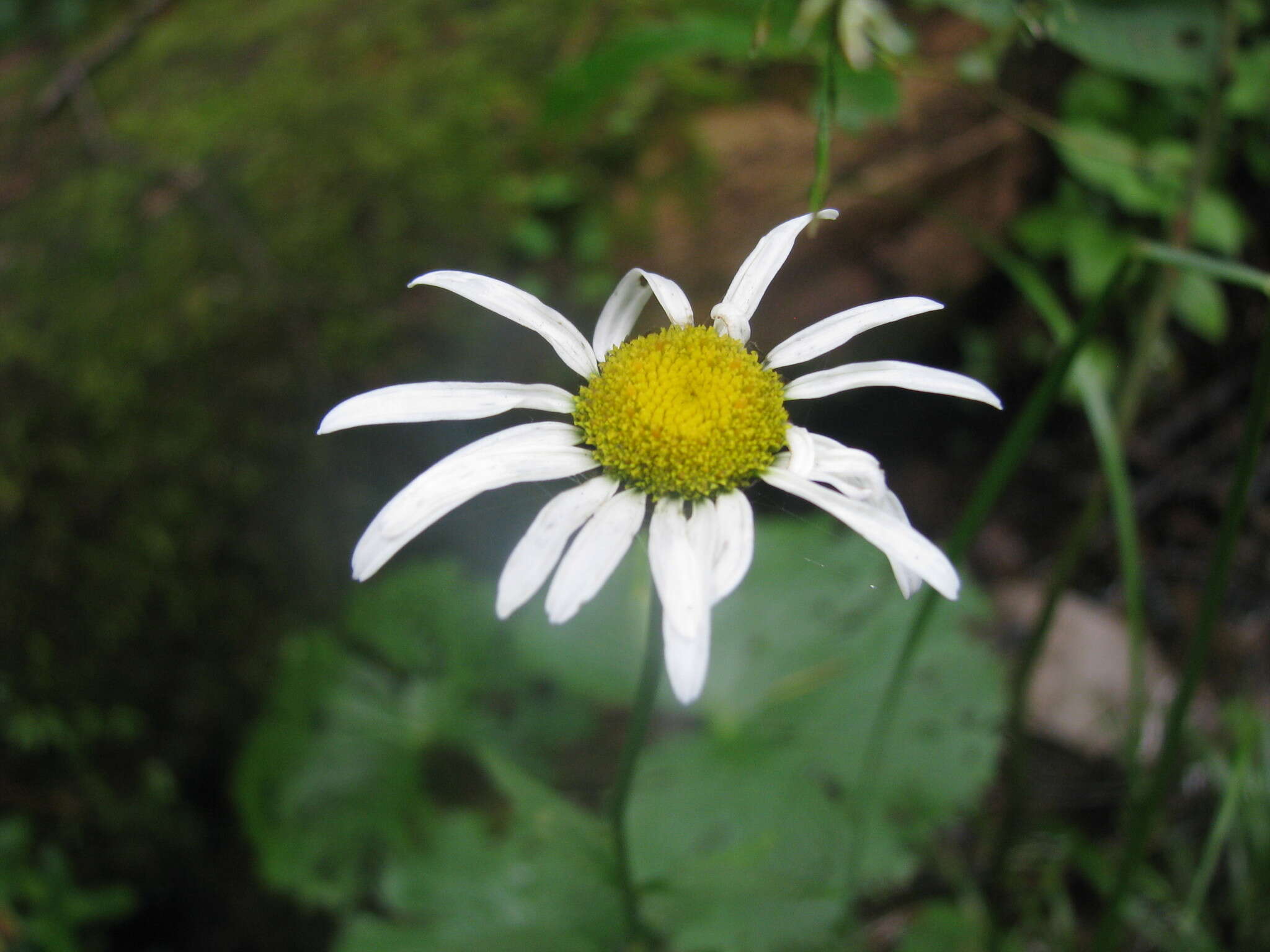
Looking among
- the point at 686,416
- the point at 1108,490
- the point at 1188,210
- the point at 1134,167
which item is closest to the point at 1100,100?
the point at 1134,167

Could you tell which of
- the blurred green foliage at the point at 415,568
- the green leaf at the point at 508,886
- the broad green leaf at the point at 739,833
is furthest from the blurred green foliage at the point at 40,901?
the broad green leaf at the point at 739,833

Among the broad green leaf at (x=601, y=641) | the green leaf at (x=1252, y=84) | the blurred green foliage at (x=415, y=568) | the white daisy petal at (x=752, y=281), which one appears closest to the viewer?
the white daisy petal at (x=752, y=281)

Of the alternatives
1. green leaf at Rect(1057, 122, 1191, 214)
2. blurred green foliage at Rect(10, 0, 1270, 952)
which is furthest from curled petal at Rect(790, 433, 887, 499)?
green leaf at Rect(1057, 122, 1191, 214)

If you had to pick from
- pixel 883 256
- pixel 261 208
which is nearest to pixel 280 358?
pixel 261 208

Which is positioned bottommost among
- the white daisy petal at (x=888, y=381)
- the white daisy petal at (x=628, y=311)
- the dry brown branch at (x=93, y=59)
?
the white daisy petal at (x=888, y=381)

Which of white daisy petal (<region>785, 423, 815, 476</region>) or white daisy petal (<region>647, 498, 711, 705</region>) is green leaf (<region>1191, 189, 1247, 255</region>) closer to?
white daisy petal (<region>785, 423, 815, 476</region>)

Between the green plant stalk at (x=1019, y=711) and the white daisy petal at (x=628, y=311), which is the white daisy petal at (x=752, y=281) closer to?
the white daisy petal at (x=628, y=311)

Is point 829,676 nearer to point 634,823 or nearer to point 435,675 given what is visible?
point 634,823
